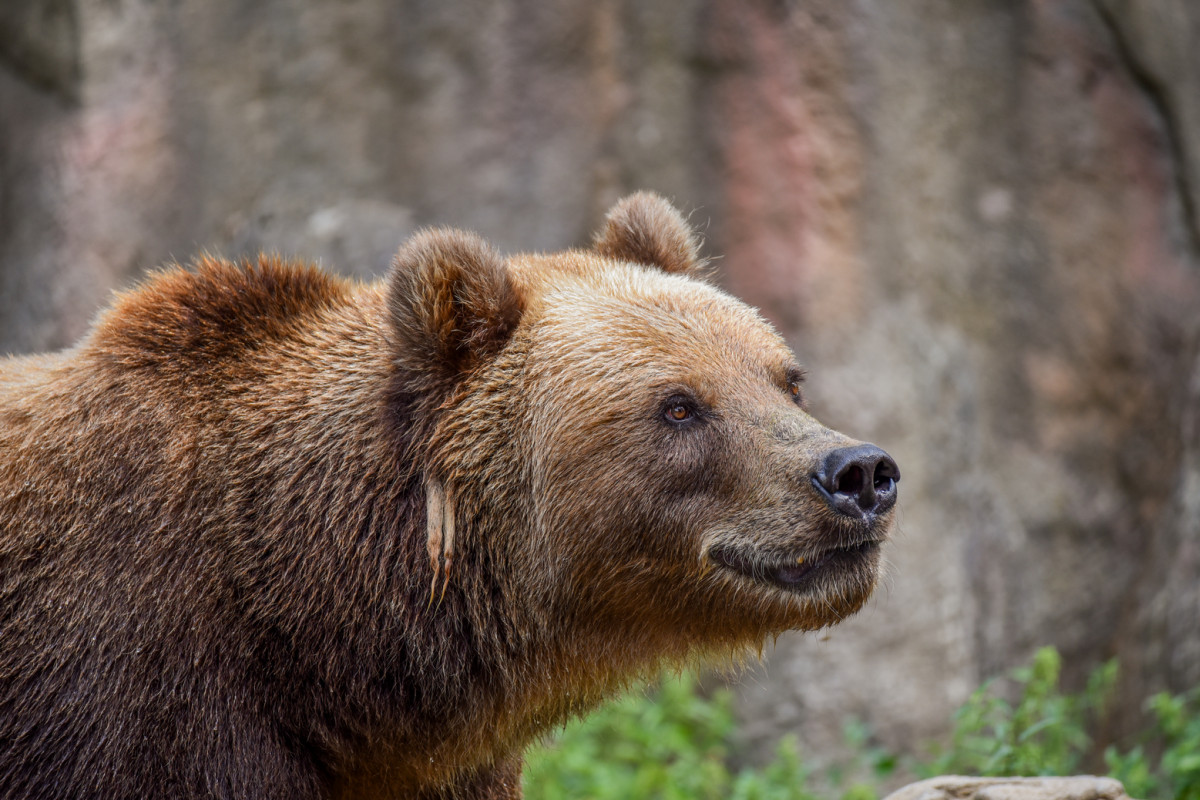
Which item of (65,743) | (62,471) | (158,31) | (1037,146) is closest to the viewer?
(65,743)

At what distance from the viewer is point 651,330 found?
4.28 meters

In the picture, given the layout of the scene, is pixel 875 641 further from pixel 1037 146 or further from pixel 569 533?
pixel 569 533

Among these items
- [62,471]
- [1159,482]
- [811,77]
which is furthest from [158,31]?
[1159,482]

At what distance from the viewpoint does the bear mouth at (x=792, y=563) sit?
3.93m

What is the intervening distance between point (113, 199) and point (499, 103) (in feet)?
9.12

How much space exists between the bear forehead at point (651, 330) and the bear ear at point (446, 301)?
0.65 feet

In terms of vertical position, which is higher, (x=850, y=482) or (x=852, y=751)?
(x=850, y=482)

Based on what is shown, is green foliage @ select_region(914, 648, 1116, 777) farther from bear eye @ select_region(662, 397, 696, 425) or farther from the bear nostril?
bear eye @ select_region(662, 397, 696, 425)

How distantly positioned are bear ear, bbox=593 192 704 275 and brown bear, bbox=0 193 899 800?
2.05ft

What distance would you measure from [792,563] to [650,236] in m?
1.64

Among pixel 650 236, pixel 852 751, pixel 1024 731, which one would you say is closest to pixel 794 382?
pixel 650 236

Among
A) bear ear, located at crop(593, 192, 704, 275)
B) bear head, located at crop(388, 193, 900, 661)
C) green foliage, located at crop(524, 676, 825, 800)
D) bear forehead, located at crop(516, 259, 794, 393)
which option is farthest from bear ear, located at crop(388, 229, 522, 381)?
green foliage, located at crop(524, 676, 825, 800)

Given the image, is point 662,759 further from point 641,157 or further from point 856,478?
Result: point 856,478

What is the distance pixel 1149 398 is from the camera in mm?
9289
